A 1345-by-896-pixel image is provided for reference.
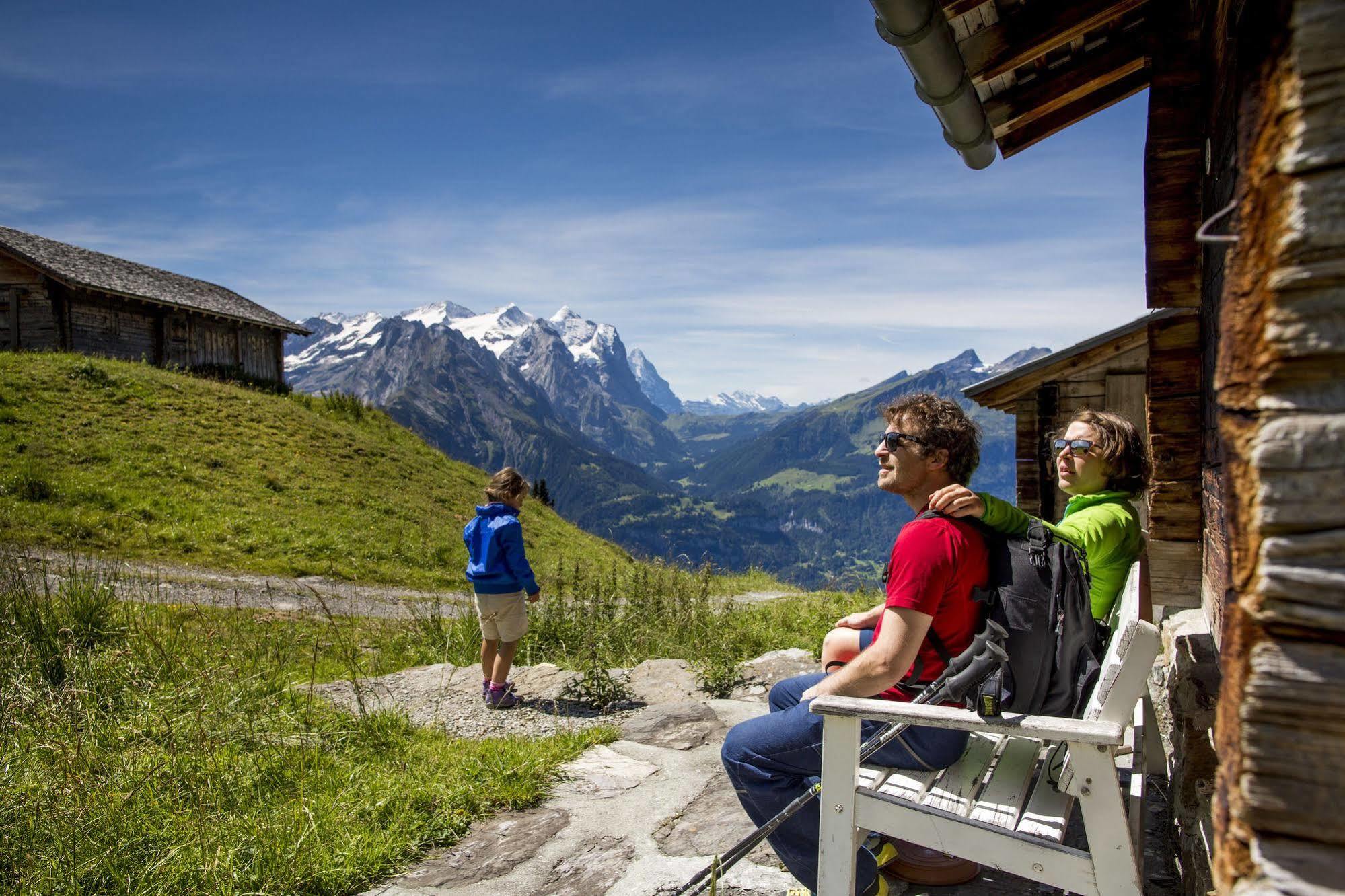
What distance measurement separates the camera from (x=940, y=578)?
265 centimetres

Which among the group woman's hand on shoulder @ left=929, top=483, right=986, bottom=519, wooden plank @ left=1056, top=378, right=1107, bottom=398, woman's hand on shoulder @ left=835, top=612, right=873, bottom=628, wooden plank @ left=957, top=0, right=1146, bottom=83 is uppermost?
wooden plank @ left=957, top=0, right=1146, bottom=83

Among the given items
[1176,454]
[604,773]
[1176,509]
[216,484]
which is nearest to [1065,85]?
[1176,454]

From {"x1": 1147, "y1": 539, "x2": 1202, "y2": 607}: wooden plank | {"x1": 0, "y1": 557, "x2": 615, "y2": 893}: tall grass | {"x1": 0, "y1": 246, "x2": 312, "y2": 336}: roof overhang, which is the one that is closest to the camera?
{"x1": 0, "y1": 557, "x2": 615, "y2": 893}: tall grass

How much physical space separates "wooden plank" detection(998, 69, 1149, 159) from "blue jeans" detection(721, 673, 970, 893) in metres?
4.42

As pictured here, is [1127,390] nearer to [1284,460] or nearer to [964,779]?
[964,779]

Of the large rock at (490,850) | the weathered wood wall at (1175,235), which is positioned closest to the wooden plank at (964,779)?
the large rock at (490,850)

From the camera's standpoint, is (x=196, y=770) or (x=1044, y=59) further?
(x=1044, y=59)

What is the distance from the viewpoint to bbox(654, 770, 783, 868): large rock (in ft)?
12.2

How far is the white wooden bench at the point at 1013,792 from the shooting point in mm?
2301

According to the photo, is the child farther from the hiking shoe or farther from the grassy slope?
the grassy slope

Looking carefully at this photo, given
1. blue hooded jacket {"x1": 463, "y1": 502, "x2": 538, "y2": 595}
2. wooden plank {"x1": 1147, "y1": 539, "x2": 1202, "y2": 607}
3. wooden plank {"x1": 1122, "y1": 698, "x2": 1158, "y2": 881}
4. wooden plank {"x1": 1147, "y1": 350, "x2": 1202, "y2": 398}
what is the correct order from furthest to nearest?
1. blue hooded jacket {"x1": 463, "y1": 502, "x2": 538, "y2": 595}
2. wooden plank {"x1": 1147, "y1": 539, "x2": 1202, "y2": 607}
3. wooden plank {"x1": 1147, "y1": 350, "x2": 1202, "y2": 398}
4. wooden plank {"x1": 1122, "y1": 698, "x2": 1158, "y2": 881}

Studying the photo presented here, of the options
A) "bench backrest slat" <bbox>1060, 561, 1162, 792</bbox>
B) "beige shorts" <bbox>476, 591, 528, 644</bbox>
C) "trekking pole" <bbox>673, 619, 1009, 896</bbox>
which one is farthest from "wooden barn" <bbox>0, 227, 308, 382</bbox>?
"bench backrest slat" <bbox>1060, 561, 1162, 792</bbox>

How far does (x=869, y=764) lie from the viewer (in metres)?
2.86

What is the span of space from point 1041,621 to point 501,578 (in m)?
4.53
